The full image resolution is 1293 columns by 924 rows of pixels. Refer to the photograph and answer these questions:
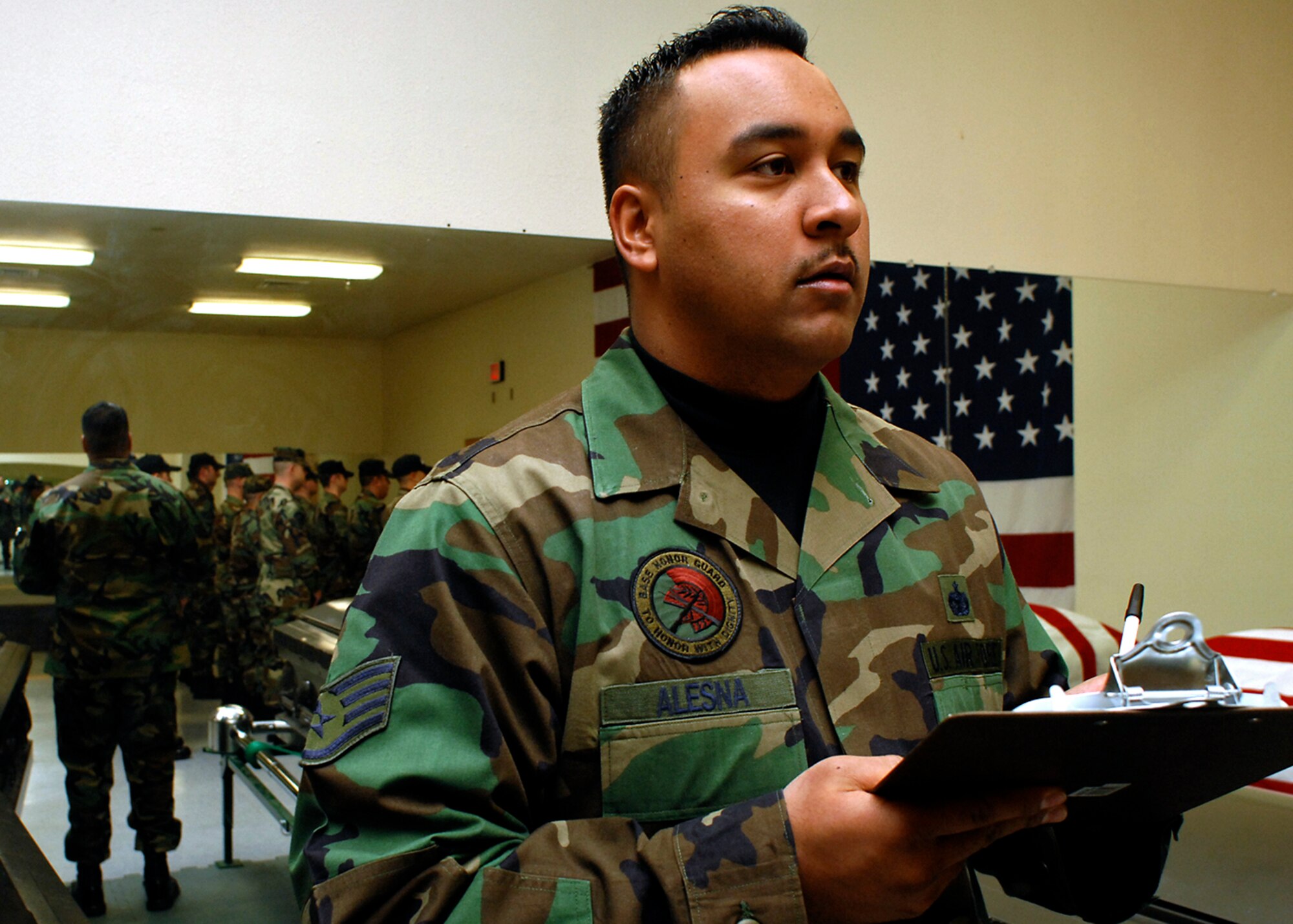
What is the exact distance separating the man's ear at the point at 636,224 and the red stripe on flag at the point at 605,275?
139 centimetres

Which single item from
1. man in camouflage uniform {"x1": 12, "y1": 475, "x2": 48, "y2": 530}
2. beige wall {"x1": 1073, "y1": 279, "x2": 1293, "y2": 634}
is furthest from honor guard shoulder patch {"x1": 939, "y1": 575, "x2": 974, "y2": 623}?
beige wall {"x1": 1073, "y1": 279, "x2": 1293, "y2": 634}

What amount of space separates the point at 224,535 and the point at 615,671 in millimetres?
1601

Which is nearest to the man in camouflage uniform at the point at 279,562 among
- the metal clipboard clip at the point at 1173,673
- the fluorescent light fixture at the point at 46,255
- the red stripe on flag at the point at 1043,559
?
the fluorescent light fixture at the point at 46,255

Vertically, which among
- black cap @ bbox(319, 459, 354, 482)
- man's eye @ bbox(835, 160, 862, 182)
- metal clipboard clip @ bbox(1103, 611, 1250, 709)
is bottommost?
metal clipboard clip @ bbox(1103, 611, 1250, 709)

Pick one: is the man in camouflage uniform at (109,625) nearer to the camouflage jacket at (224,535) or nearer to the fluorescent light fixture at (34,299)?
the camouflage jacket at (224,535)

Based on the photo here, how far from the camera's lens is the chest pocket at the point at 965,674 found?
96 centimetres

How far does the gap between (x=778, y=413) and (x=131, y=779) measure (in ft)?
5.76

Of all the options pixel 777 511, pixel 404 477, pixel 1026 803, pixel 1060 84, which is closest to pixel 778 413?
pixel 777 511

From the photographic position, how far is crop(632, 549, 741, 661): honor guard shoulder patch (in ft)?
2.81

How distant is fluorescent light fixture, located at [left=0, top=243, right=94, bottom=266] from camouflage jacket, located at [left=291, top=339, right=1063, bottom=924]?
1.48m

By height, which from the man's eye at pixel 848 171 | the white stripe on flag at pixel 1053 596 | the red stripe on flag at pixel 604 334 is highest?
the red stripe on flag at pixel 604 334

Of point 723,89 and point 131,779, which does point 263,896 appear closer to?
point 131,779

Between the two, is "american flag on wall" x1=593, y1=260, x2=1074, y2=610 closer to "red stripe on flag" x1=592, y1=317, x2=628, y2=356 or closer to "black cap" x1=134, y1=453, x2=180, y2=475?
"red stripe on flag" x1=592, y1=317, x2=628, y2=356

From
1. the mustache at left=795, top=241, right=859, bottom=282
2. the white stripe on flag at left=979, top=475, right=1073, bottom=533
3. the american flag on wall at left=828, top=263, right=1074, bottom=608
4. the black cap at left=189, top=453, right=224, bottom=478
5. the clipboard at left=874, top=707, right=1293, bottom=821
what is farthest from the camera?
the white stripe on flag at left=979, top=475, right=1073, bottom=533
